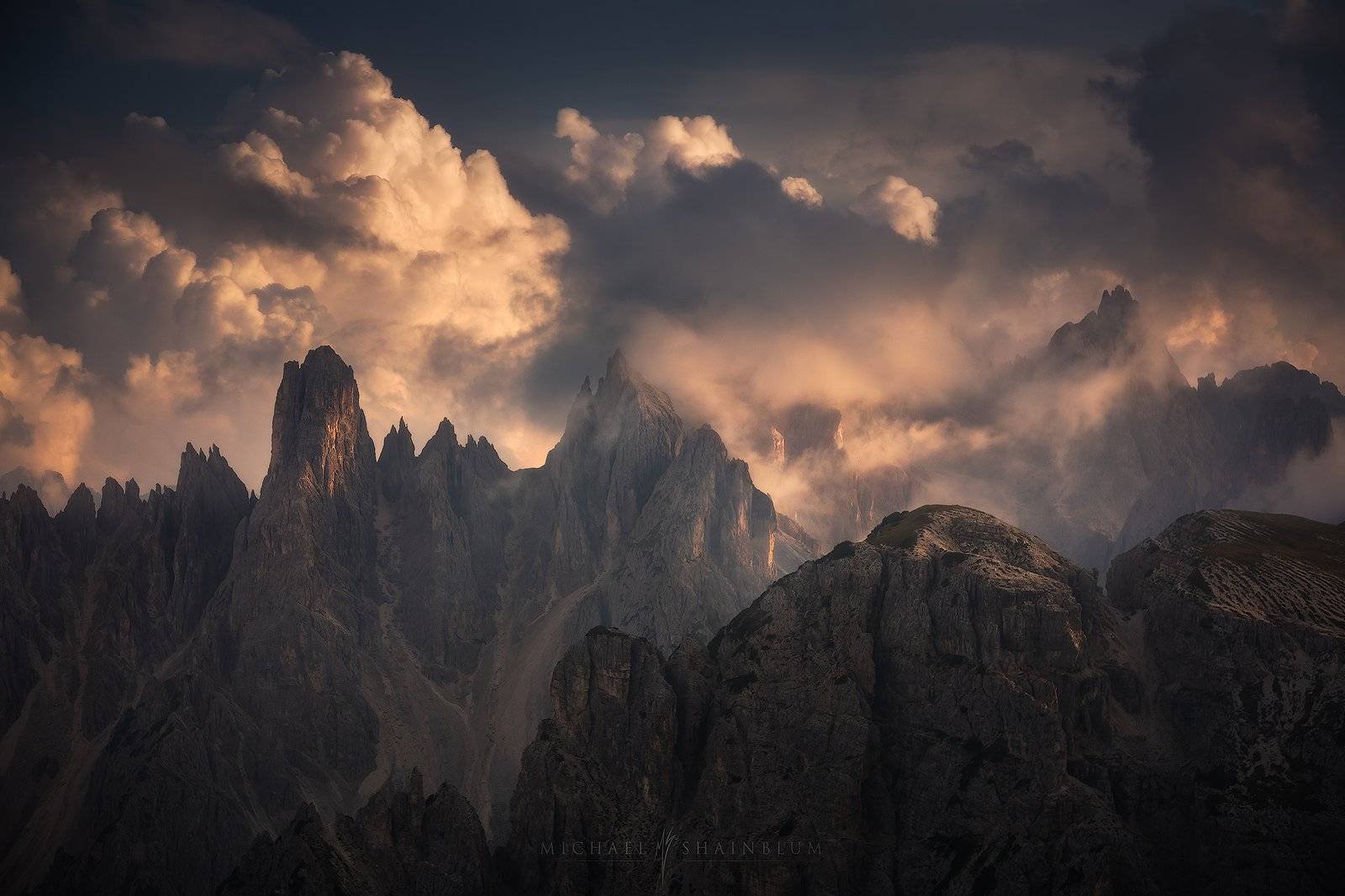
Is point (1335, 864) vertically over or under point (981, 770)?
under

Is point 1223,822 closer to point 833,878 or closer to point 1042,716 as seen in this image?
point 1042,716

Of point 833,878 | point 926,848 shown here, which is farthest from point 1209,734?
point 833,878

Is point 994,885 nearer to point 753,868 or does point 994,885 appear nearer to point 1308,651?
point 753,868

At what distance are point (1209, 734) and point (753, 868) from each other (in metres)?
88.1

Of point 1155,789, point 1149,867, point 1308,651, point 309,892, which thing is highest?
point 1308,651

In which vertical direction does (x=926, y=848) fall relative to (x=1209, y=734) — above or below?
below

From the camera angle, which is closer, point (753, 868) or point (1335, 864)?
point (1335, 864)

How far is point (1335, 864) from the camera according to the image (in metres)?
172

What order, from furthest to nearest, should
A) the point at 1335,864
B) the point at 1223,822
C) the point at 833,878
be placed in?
the point at 833,878 → the point at 1223,822 → the point at 1335,864

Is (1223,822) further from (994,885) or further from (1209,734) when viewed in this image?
(994,885)

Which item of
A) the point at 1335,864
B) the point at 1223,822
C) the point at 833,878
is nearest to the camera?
the point at 1335,864

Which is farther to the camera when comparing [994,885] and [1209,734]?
[1209,734]

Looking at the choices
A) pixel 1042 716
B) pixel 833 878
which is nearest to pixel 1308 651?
pixel 1042 716

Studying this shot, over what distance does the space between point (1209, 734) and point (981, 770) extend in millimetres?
42647
